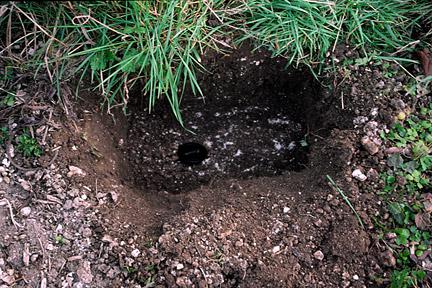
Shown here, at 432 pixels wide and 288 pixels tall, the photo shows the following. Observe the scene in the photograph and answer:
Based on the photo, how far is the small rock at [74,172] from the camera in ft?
6.23

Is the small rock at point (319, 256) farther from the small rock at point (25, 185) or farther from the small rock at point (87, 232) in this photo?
the small rock at point (25, 185)

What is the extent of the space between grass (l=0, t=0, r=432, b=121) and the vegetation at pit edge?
395mm

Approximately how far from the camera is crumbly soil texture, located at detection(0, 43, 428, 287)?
173 centimetres

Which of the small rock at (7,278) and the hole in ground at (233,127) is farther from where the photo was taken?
the hole in ground at (233,127)

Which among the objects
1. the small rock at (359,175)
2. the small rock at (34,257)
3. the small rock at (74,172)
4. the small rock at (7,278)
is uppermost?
the small rock at (359,175)

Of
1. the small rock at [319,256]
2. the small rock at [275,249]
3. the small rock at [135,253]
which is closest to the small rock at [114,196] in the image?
the small rock at [135,253]

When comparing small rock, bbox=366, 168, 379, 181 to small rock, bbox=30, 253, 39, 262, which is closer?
small rock, bbox=30, 253, 39, 262

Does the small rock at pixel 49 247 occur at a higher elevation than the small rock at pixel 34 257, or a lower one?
higher

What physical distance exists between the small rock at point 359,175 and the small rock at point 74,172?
1082mm

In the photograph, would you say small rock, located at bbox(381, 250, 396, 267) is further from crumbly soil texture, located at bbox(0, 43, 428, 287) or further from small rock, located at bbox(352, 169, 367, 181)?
small rock, located at bbox(352, 169, 367, 181)

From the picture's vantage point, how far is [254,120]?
2.38 metres

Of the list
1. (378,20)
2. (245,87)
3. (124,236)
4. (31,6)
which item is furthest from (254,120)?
(31,6)

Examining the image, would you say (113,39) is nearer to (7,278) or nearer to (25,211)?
(25,211)

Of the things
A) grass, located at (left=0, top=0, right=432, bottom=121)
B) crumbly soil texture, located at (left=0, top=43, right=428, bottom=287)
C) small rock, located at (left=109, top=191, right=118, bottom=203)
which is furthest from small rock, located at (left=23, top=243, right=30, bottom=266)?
grass, located at (left=0, top=0, right=432, bottom=121)
